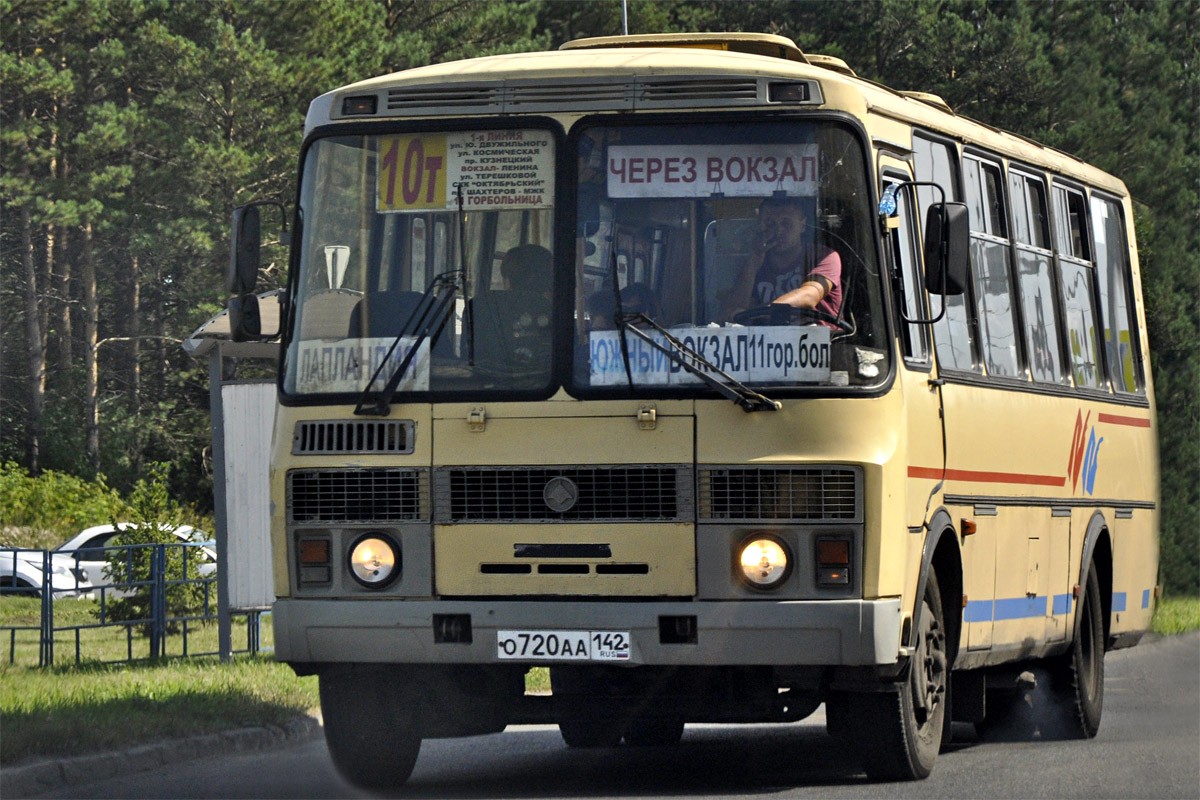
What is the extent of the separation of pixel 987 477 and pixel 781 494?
238cm

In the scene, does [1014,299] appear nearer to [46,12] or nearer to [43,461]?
[46,12]

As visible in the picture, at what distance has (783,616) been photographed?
29.5 ft

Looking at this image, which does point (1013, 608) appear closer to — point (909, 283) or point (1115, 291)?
point (909, 283)

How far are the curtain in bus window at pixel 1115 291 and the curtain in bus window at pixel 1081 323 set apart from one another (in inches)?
14.5

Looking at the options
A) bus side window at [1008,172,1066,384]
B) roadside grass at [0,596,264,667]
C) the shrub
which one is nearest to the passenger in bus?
bus side window at [1008,172,1066,384]

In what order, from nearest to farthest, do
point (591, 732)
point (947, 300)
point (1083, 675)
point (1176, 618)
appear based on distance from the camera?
point (591, 732), point (947, 300), point (1083, 675), point (1176, 618)

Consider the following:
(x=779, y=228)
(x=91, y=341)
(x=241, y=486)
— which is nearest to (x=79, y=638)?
(x=241, y=486)

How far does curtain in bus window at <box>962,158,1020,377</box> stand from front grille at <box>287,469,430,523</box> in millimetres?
3470

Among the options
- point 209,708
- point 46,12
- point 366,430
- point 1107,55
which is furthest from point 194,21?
point 366,430

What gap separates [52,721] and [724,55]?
496cm

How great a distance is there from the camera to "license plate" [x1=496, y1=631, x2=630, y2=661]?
9.09 metres

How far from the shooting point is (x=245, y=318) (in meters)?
9.84

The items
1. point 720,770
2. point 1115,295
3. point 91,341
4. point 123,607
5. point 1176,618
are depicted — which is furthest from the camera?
point 91,341

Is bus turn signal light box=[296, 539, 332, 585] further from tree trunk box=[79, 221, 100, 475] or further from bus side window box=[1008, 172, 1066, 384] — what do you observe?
tree trunk box=[79, 221, 100, 475]
